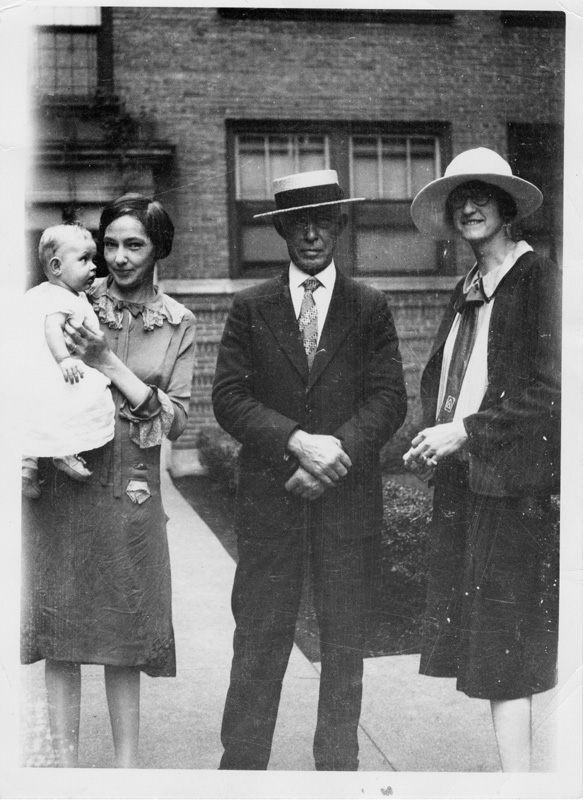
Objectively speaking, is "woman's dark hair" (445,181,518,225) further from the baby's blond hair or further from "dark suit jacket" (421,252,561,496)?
the baby's blond hair

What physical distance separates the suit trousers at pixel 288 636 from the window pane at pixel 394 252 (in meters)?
1.06

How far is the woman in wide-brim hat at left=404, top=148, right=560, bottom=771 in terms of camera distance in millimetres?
2617

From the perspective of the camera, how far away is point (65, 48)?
2.78 m

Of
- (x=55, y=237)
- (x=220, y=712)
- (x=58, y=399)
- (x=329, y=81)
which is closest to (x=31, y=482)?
(x=58, y=399)

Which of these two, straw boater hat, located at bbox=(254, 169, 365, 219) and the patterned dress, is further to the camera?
straw boater hat, located at bbox=(254, 169, 365, 219)

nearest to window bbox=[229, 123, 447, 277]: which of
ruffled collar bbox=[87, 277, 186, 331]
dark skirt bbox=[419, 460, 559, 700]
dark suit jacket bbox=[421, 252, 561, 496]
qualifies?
dark suit jacket bbox=[421, 252, 561, 496]

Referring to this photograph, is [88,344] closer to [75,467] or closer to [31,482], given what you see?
[75,467]

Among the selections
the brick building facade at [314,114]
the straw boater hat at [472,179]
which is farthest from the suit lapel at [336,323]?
the straw boater hat at [472,179]

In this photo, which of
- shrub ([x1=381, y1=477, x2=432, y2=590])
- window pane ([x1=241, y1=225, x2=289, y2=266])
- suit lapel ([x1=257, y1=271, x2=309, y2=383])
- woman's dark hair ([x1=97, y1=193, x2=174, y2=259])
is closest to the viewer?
woman's dark hair ([x1=97, y1=193, x2=174, y2=259])

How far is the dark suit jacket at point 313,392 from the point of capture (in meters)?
2.70

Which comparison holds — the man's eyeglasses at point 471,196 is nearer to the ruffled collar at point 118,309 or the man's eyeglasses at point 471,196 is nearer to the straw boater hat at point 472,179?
the straw boater hat at point 472,179

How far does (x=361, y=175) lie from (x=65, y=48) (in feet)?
3.97

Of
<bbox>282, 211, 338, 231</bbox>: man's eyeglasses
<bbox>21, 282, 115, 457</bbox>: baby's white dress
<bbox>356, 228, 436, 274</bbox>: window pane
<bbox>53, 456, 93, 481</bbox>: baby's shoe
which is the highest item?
<bbox>282, 211, 338, 231</bbox>: man's eyeglasses

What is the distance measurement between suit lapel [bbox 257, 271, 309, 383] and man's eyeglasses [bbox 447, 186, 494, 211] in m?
0.69
